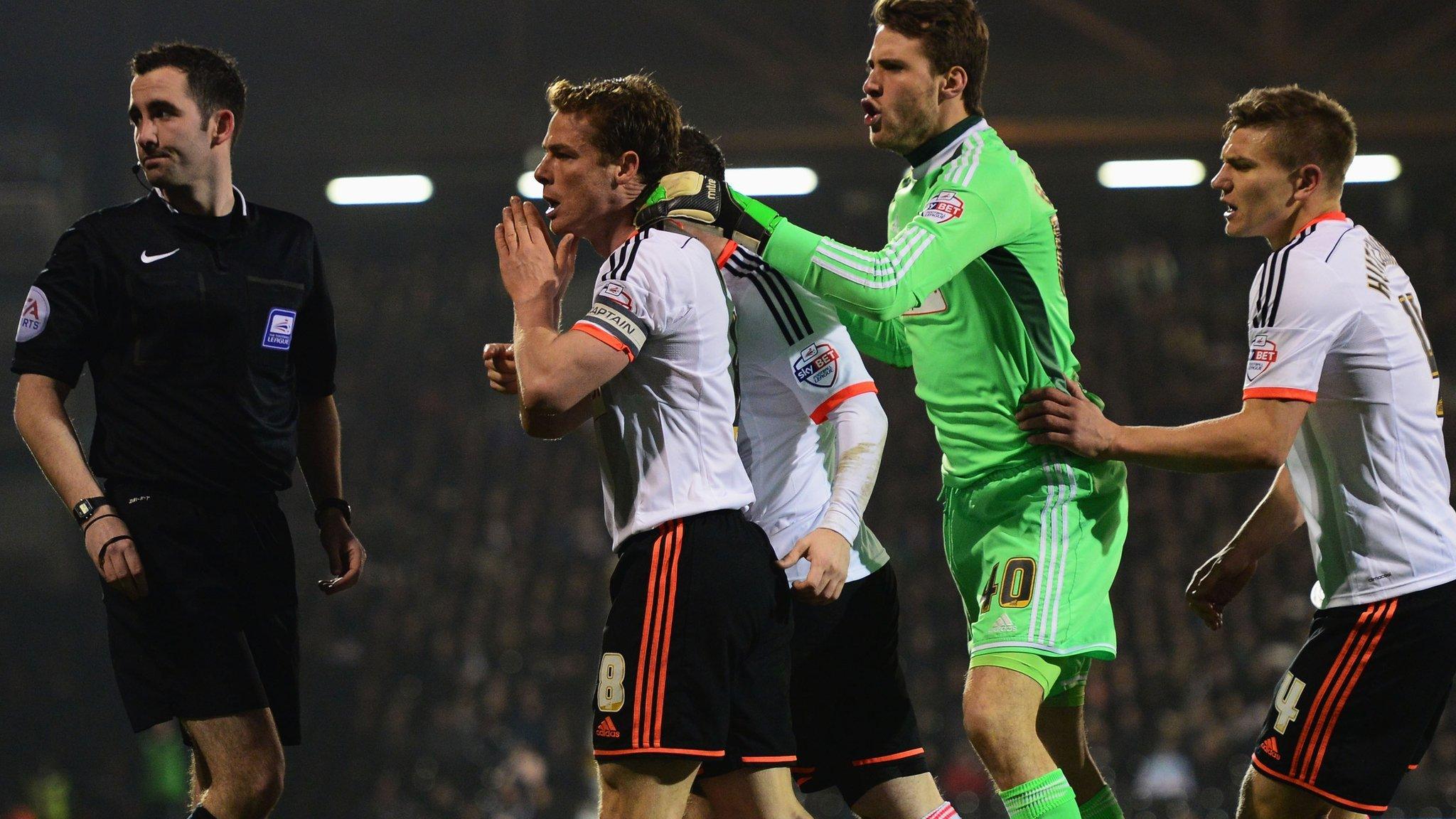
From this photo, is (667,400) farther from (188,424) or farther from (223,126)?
(223,126)

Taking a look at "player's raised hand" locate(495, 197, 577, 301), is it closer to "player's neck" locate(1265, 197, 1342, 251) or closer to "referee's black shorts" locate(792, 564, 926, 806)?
"referee's black shorts" locate(792, 564, 926, 806)

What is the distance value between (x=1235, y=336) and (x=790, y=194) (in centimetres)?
510

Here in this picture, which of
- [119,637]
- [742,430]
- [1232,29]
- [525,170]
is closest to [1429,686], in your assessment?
[742,430]

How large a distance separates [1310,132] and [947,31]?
0.85 metres

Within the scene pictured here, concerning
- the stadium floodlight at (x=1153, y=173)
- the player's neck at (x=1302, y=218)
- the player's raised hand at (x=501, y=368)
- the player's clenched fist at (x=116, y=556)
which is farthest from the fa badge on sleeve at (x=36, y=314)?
the stadium floodlight at (x=1153, y=173)

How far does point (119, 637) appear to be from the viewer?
3.08 m

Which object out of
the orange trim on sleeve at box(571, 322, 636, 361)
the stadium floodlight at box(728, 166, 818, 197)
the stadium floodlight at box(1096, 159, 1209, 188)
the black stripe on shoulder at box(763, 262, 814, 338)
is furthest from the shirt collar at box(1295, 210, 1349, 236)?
the stadium floodlight at box(1096, 159, 1209, 188)

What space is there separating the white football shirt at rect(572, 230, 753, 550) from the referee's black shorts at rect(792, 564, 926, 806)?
582 millimetres

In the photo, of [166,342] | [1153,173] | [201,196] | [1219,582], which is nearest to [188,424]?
[166,342]

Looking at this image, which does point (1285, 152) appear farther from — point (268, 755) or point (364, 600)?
point (364, 600)

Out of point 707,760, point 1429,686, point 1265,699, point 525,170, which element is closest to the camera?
point 707,760

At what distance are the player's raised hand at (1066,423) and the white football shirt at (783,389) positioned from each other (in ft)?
1.24

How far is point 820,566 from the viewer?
263 centimetres

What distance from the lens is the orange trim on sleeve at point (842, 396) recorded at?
2.97m
